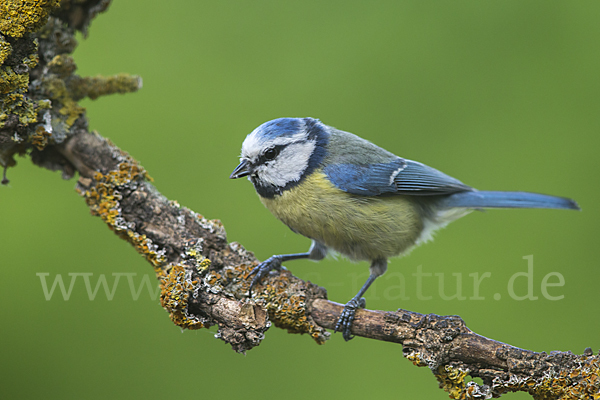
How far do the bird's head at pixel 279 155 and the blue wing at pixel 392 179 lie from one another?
8cm

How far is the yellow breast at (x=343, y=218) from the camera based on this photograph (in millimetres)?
1667

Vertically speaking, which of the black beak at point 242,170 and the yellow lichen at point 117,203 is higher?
the black beak at point 242,170

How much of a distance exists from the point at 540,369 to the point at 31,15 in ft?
5.31

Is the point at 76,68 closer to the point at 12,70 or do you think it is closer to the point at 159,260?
the point at 12,70

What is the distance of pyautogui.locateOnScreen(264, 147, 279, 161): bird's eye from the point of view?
1.63 m

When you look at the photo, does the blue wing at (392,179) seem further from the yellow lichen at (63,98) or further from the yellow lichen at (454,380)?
the yellow lichen at (63,98)

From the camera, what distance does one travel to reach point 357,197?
1717mm

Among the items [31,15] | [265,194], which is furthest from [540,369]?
[31,15]

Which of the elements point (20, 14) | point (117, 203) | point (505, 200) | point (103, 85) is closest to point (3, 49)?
point (20, 14)

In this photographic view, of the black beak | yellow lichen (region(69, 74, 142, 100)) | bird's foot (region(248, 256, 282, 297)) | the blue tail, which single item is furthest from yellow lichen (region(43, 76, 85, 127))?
the blue tail

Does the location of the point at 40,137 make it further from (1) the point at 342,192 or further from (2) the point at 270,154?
(1) the point at 342,192

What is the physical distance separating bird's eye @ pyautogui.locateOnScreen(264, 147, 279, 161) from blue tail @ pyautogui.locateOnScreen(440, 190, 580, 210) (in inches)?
29.0

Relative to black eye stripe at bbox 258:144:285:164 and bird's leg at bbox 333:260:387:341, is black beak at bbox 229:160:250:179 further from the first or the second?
bird's leg at bbox 333:260:387:341

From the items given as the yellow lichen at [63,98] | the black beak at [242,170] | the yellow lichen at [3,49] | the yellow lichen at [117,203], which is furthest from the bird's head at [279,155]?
the yellow lichen at [3,49]
